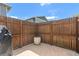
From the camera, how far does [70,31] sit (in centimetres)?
288

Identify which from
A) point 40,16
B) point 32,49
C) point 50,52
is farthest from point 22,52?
point 40,16

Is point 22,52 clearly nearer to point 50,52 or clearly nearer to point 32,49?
point 32,49

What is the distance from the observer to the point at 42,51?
2.91m

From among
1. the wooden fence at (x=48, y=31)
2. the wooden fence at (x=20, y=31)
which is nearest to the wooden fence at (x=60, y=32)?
the wooden fence at (x=48, y=31)

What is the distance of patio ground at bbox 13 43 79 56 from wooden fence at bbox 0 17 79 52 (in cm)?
8

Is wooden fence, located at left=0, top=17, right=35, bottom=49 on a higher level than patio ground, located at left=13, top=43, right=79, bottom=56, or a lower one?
higher

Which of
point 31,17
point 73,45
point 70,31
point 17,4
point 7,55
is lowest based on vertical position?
point 7,55

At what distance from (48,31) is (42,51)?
17.4 inches

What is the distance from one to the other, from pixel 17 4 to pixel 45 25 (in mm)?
726

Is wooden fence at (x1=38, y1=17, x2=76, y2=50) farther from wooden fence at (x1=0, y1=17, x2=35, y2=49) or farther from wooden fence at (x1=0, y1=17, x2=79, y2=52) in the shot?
wooden fence at (x1=0, y1=17, x2=35, y2=49)

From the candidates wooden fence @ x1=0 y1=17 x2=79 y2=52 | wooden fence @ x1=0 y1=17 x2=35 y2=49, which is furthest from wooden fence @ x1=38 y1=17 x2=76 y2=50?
wooden fence @ x1=0 y1=17 x2=35 y2=49

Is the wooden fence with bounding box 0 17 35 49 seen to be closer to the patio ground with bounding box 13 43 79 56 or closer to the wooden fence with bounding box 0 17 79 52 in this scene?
the wooden fence with bounding box 0 17 79 52

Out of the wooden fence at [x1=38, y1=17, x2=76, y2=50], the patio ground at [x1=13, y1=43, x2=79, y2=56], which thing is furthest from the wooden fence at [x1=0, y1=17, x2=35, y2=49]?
the wooden fence at [x1=38, y1=17, x2=76, y2=50]

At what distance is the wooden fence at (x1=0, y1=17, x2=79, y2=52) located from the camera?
2871 millimetres
